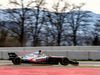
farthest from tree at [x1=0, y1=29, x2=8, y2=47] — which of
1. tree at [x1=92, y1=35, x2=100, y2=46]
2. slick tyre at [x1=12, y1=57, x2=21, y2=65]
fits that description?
slick tyre at [x1=12, y1=57, x2=21, y2=65]

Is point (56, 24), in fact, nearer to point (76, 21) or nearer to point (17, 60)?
point (76, 21)

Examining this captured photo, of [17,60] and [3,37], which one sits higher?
[3,37]

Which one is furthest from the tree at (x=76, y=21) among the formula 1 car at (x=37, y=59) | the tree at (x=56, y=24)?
the formula 1 car at (x=37, y=59)

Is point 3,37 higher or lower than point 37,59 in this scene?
higher

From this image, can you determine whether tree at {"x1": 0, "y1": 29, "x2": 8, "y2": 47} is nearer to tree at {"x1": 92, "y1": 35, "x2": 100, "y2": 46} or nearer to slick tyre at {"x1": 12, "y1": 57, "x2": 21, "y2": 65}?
tree at {"x1": 92, "y1": 35, "x2": 100, "y2": 46}

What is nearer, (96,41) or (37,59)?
(37,59)

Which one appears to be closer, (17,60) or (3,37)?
(17,60)

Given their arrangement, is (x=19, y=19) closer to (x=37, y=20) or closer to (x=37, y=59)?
(x=37, y=20)

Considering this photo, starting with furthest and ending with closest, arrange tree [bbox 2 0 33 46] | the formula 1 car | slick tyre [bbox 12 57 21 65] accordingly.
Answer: tree [bbox 2 0 33 46], slick tyre [bbox 12 57 21 65], the formula 1 car

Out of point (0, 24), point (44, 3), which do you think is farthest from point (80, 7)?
point (0, 24)

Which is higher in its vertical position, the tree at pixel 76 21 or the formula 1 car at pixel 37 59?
the tree at pixel 76 21

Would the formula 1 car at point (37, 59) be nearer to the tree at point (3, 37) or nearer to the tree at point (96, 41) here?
the tree at point (96, 41)

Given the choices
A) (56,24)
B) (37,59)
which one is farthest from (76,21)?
(37,59)

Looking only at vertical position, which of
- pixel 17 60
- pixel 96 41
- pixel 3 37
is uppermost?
pixel 3 37
